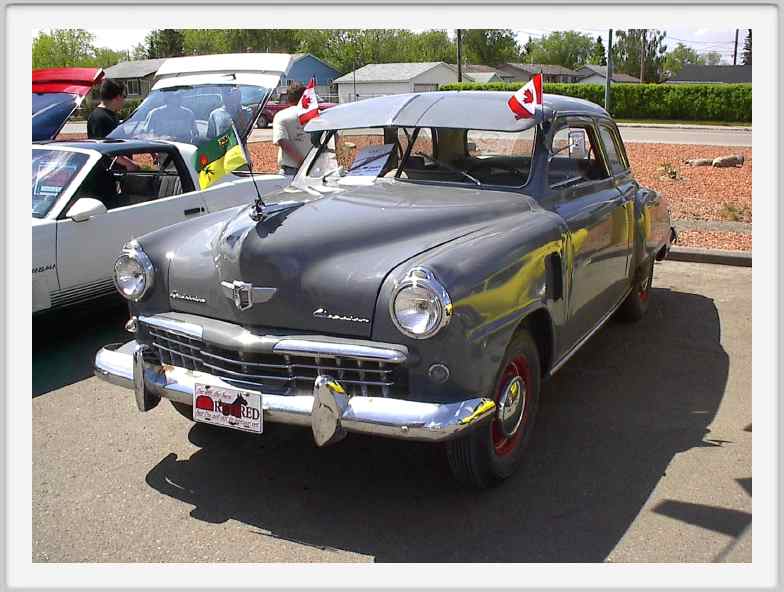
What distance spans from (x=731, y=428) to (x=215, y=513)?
8.99 ft

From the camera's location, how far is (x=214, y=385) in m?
3.41

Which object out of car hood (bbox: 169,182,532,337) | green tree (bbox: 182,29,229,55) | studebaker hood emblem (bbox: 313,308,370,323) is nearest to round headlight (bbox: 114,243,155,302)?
car hood (bbox: 169,182,532,337)

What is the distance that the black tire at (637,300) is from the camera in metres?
5.88

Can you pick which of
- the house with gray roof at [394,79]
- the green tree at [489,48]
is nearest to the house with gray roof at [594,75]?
the green tree at [489,48]

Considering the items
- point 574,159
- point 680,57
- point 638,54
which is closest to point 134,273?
point 574,159

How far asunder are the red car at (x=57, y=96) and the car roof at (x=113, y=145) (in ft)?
2.33

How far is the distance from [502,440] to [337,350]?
96 cm

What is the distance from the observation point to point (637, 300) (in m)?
6.04

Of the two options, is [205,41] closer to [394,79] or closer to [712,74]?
[394,79]

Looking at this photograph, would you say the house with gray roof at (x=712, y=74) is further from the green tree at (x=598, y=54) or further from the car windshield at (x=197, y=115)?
the car windshield at (x=197, y=115)

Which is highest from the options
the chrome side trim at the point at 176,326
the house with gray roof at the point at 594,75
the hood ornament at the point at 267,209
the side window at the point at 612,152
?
the house with gray roof at the point at 594,75

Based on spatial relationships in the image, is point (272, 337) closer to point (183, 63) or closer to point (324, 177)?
point (324, 177)

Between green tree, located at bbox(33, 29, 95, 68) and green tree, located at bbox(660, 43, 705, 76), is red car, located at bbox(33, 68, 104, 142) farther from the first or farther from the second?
green tree, located at bbox(660, 43, 705, 76)

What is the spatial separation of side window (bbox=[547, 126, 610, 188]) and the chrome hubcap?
52.5 inches
